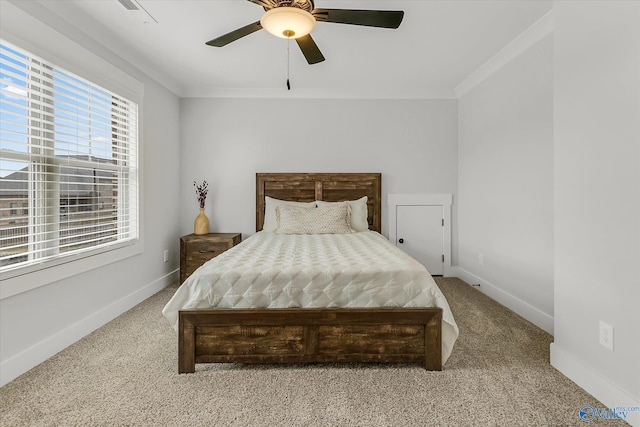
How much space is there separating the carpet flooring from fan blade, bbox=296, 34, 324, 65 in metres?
2.09

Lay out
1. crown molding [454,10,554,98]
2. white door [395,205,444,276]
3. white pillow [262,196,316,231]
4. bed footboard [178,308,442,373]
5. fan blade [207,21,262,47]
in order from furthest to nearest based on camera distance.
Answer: white door [395,205,444,276] < white pillow [262,196,316,231] < crown molding [454,10,554,98] < fan blade [207,21,262,47] < bed footboard [178,308,442,373]

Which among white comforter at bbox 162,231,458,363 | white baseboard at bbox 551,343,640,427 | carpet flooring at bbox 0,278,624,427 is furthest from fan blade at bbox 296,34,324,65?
white baseboard at bbox 551,343,640,427

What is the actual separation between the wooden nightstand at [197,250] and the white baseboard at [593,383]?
3.01m

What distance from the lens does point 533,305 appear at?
103 inches

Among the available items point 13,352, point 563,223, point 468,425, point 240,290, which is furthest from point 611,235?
point 13,352

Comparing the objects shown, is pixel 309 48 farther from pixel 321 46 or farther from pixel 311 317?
pixel 311 317

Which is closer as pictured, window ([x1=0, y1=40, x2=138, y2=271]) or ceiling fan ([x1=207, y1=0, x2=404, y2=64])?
ceiling fan ([x1=207, y1=0, x2=404, y2=64])

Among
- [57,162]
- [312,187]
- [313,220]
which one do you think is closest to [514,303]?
[313,220]

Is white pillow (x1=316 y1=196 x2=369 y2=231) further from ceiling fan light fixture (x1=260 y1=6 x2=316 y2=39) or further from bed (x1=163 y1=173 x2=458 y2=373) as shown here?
ceiling fan light fixture (x1=260 y1=6 x2=316 y2=39)

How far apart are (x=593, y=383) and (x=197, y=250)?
3394 millimetres

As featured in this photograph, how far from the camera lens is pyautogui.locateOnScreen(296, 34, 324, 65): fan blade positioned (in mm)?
2033

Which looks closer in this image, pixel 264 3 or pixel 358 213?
pixel 264 3

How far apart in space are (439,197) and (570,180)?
7.39 ft

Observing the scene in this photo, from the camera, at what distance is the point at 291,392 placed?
1.64 m
